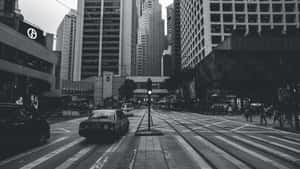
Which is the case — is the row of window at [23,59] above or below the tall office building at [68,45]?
below

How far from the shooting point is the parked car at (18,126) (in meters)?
6.48

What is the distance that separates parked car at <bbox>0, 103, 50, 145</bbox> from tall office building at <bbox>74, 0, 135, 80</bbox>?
99.3 m

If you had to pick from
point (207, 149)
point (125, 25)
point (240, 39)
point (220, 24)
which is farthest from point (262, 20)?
point (125, 25)

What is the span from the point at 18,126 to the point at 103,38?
4314 inches

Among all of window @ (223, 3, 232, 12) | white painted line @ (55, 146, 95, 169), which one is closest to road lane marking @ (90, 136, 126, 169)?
white painted line @ (55, 146, 95, 169)

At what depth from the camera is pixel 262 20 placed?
60500mm

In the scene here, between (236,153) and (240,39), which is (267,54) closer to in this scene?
(240,39)

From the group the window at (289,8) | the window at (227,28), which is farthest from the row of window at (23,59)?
the window at (289,8)

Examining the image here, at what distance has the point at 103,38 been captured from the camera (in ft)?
364

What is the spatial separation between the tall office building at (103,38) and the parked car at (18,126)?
326ft

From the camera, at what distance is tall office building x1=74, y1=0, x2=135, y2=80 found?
358 feet

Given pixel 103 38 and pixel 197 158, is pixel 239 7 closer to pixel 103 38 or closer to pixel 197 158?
pixel 197 158

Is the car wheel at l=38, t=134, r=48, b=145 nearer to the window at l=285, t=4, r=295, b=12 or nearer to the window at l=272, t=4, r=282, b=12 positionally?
the window at l=272, t=4, r=282, b=12

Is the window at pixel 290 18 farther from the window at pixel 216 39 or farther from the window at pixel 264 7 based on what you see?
the window at pixel 216 39
